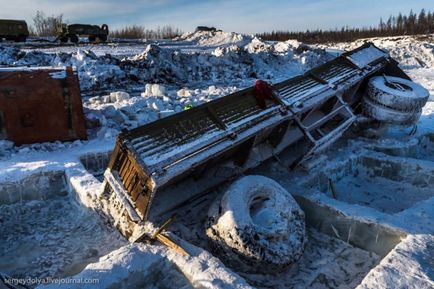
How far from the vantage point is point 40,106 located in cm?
648

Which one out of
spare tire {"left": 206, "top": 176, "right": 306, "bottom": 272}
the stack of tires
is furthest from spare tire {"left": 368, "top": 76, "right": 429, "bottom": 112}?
spare tire {"left": 206, "top": 176, "right": 306, "bottom": 272}

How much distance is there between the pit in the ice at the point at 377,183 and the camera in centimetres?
566

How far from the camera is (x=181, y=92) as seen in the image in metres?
11.1

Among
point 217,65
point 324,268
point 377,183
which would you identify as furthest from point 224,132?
point 217,65

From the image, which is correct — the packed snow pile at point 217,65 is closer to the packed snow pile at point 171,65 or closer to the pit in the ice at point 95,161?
the packed snow pile at point 171,65

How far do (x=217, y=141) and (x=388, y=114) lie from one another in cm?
405

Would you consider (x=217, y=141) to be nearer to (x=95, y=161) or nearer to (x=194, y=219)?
(x=194, y=219)

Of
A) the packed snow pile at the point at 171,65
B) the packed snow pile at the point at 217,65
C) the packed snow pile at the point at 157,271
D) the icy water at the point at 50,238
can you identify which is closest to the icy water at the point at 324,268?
the packed snow pile at the point at 157,271

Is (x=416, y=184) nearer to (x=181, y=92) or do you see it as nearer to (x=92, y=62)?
(x=181, y=92)

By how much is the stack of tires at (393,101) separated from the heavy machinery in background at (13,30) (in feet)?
83.7

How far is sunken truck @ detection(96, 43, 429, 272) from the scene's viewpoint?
3.75 m

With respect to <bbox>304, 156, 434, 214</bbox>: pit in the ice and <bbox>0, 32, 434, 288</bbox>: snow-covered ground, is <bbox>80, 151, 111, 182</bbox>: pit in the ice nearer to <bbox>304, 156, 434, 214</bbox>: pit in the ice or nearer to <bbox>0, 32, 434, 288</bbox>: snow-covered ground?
<bbox>0, 32, 434, 288</bbox>: snow-covered ground

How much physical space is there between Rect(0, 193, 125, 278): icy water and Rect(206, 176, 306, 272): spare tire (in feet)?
4.07

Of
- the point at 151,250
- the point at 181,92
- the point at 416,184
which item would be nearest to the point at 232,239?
the point at 151,250
